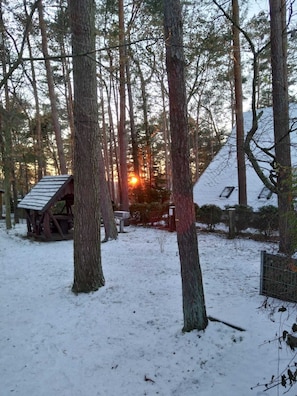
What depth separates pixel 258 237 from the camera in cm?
894

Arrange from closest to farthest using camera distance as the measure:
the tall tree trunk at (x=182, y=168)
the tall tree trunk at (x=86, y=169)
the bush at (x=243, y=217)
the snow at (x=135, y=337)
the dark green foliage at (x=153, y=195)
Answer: the snow at (x=135, y=337), the tall tree trunk at (x=182, y=168), the tall tree trunk at (x=86, y=169), the bush at (x=243, y=217), the dark green foliage at (x=153, y=195)

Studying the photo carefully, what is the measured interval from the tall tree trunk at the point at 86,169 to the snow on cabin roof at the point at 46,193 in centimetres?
470

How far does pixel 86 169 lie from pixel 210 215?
6.46 metres

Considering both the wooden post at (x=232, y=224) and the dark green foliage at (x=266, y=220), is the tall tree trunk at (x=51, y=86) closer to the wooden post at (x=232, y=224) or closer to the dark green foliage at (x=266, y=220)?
the wooden post at (x=232, y=224)

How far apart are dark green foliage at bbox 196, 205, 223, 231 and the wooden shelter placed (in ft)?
15.4

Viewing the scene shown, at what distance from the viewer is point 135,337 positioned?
352 centimetres

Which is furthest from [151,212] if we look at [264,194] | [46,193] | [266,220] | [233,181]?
[266,220]

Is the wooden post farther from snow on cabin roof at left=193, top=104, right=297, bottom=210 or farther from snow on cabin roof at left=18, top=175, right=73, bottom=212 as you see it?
snow on cabin roof at left=18, top=175, right=73, bottom=212

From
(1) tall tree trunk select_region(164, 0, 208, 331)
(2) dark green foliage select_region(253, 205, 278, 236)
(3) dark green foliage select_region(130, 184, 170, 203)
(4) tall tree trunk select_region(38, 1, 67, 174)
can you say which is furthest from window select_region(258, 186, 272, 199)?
(1) tall tree trunk select_region(164, 0, 208, 331)

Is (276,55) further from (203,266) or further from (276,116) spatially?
(203,266)

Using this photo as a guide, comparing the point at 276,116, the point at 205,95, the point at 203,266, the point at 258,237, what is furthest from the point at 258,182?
the point at 205,95

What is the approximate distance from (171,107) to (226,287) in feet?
10.6

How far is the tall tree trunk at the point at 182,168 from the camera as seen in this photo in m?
3.22

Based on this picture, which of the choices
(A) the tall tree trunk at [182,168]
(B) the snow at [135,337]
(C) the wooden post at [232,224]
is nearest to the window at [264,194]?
(C) the wooden post at [232,224]
